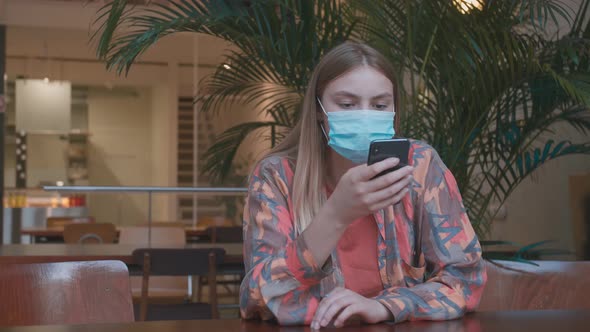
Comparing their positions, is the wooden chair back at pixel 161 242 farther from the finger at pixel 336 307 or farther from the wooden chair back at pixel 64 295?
the finger at pixel 336 307

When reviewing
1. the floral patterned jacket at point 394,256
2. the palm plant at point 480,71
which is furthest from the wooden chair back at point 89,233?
the floral patterned jacket at point 394,256

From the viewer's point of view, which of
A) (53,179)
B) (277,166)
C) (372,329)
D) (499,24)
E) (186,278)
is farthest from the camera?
(53,179)

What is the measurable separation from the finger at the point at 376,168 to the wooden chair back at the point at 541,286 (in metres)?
0.65

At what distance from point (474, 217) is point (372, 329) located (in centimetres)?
216

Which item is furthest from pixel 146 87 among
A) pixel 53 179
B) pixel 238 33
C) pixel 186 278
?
pixel 238 33

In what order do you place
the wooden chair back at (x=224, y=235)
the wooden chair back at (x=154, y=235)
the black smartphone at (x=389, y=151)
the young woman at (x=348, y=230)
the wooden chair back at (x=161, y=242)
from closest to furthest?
the black smartphone at (x=389, y=151), the young woman at (x=348, y=230), the wooden chair back at (x=161, y=242), the wooden chair back at (x=154, y=235), the wooden chair back at (x=224, y=235)

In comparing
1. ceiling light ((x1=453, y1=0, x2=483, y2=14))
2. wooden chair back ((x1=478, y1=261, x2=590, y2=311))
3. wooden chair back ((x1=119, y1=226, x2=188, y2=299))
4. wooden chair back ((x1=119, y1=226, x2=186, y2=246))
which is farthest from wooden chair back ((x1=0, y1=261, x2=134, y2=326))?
wooden chair back ((x1=119, y1=226, x2=186, y2=246))

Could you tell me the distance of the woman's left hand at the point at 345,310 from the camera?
4.18 feet

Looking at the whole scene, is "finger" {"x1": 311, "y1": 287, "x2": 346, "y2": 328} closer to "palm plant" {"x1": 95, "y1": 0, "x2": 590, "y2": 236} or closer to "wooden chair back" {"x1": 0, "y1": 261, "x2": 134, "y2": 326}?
"wooden chair back" {"x1": 0, "y1": 261, "x2": 134, "y2": 326}

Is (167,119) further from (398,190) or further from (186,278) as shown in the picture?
(398,190)

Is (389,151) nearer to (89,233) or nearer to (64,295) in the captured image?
(64,295)

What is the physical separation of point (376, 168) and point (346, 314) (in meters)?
0.25

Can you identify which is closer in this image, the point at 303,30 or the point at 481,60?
the point at 481,60

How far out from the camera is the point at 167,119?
1167 cm
